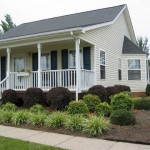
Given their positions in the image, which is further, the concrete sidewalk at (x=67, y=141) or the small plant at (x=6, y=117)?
the small plant at (x=6, y=117)

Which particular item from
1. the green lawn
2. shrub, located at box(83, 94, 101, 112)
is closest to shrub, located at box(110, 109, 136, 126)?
shrub, located at box(83, 94, 101, 112)

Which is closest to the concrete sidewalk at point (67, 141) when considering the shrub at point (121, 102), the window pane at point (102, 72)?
the shrub at point (121, 102)

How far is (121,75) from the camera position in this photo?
746 inches

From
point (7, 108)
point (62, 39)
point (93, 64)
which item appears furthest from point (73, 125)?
point (93, 64)

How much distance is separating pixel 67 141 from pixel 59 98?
15.8ft

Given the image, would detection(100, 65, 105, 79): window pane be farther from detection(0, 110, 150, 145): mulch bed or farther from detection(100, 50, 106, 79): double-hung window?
detection(0, 110, 150, 145): mulch bed

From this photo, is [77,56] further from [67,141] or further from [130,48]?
[130,48]

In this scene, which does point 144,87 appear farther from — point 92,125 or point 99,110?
point 92,125

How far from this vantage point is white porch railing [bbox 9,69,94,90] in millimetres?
13742

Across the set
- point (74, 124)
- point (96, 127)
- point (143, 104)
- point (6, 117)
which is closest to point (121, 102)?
point (143, 104)

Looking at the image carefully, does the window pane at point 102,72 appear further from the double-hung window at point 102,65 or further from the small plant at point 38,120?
the small plant at point 38,120

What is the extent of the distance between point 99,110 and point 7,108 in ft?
14.0

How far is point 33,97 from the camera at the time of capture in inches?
512

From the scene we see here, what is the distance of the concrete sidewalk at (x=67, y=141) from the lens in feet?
21.5
